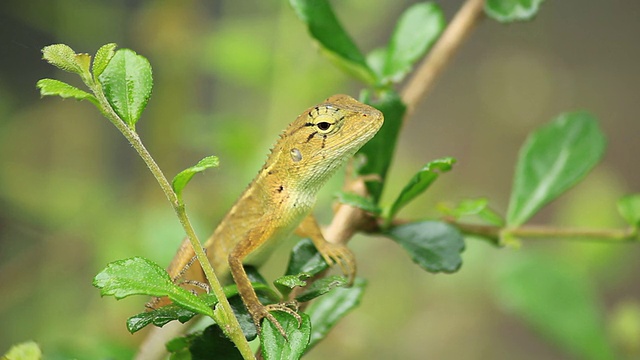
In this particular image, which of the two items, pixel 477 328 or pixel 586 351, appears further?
pixel 477 328

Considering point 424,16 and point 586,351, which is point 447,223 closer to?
point 424,16

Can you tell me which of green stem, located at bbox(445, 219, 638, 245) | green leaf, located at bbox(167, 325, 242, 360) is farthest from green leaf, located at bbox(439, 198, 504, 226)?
green leaf, located at bbox(167, 325, 242, 360)

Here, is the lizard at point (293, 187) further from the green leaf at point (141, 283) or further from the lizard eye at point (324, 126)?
the green leaf at point (141, 283)

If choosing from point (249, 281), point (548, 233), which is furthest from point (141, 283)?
point (548, 233)

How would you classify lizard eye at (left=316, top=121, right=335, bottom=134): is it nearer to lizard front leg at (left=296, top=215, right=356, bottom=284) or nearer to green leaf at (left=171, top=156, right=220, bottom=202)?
lizard front leg at (left=296, top=215, right=356, bottom=284)

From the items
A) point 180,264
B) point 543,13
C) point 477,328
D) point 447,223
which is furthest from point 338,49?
point 543,13
